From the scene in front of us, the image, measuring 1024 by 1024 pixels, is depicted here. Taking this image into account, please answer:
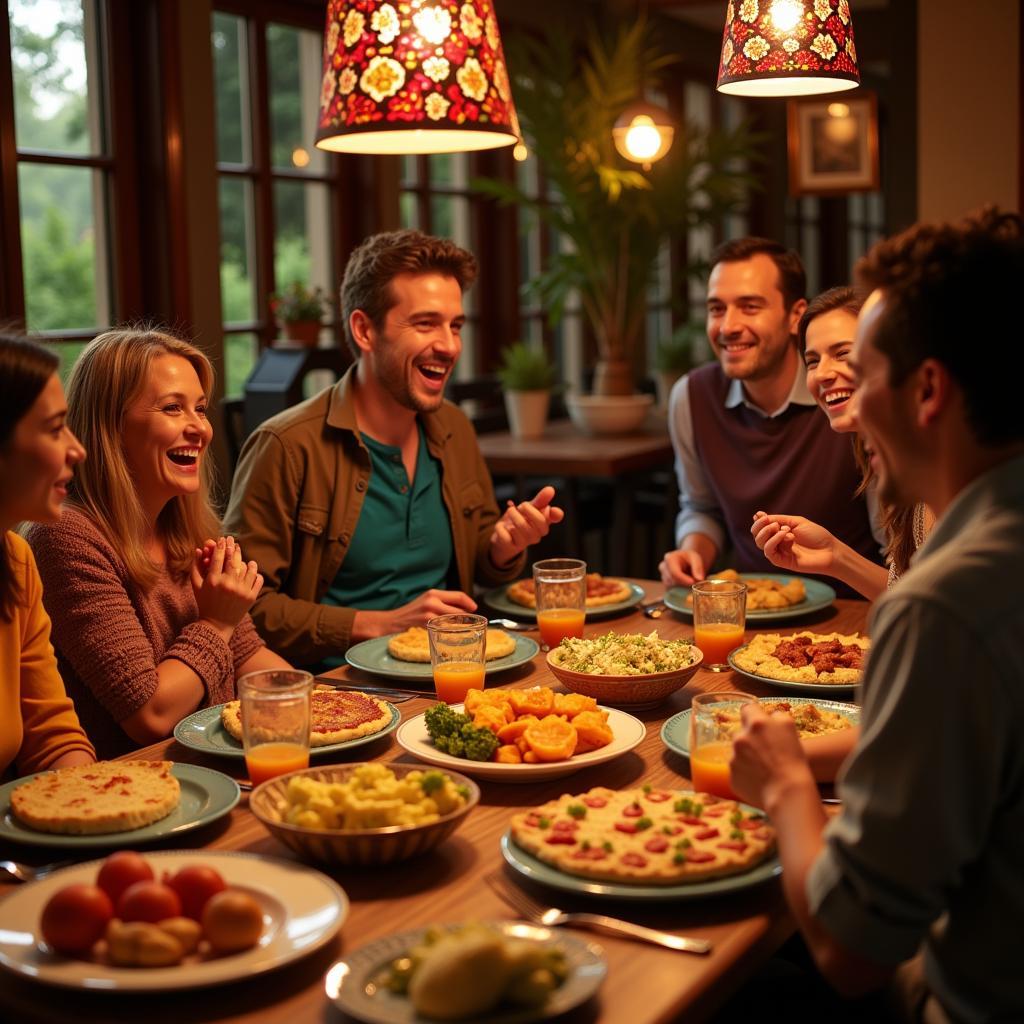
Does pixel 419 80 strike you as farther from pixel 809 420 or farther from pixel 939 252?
→ pixel 809 420

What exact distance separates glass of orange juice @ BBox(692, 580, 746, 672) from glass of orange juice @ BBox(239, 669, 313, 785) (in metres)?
0.81

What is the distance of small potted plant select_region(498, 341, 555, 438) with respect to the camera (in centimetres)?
533

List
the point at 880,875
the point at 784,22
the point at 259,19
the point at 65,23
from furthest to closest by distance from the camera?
1. the point at 259,19
2. the point at 65,23
3. the point at 784,22
4. the point at 880,875

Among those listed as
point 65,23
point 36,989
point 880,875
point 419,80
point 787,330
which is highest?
point 65,23

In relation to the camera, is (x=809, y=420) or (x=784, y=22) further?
(x=809, y=420)

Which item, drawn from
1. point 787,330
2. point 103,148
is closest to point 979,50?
point 787,330

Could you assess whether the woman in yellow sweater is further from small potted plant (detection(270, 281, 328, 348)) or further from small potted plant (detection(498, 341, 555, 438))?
small potted plant (detection(498, 341, 555, 438))

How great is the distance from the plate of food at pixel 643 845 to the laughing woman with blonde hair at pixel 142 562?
78cm

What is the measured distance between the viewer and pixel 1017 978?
3.73 feet

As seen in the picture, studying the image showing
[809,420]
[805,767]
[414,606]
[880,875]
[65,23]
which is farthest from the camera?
[65,23]

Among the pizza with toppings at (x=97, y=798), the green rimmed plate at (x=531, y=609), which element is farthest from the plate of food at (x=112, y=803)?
the green rimmed plate at (x=531, y=609)

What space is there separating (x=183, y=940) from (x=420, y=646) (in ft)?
3.69

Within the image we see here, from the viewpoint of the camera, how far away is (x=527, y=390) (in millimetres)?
5336

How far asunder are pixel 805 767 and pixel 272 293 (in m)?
4.69
